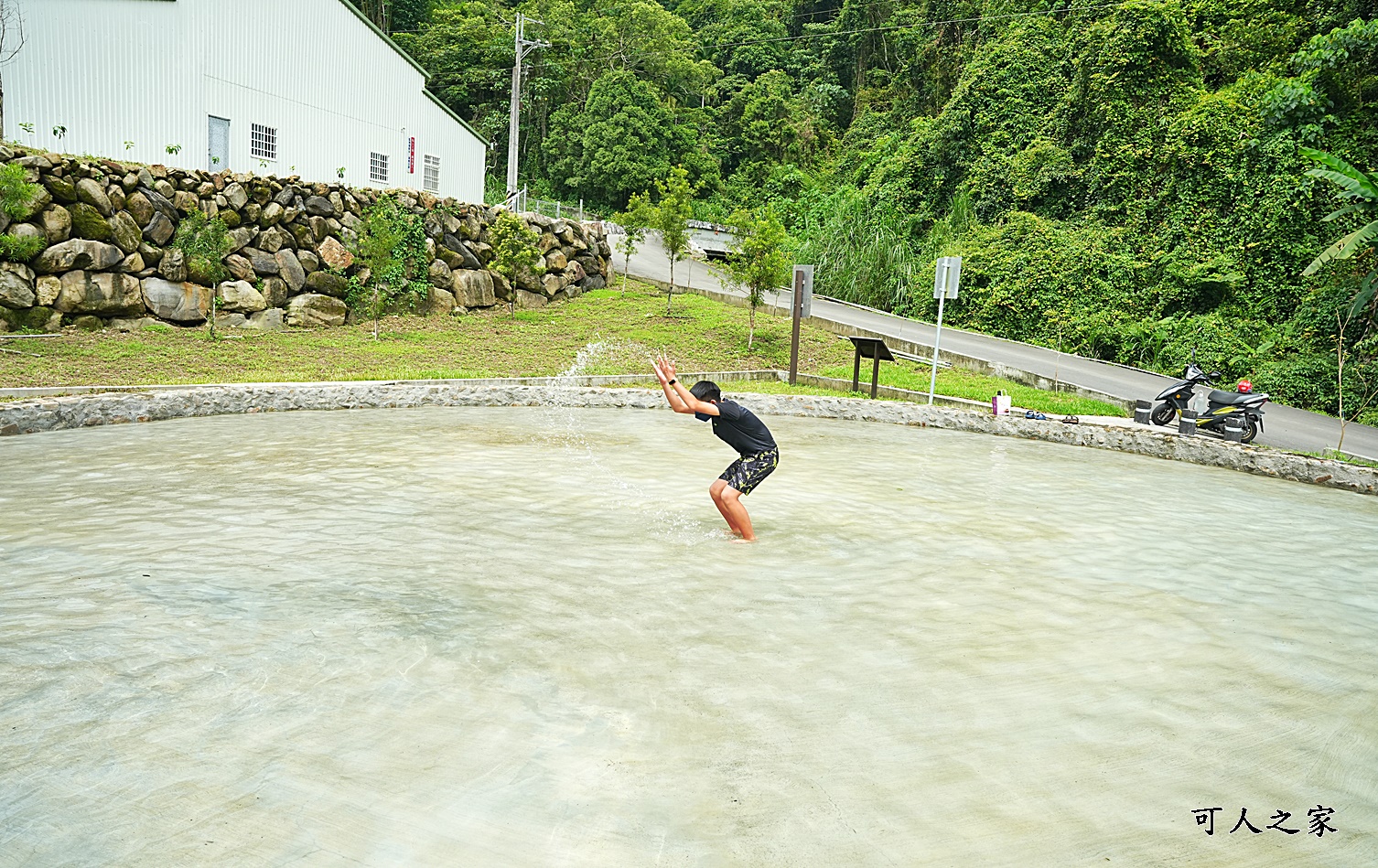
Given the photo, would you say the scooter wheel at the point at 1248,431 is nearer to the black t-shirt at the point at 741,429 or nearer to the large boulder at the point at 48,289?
the black t-shirt at the point at 741,429

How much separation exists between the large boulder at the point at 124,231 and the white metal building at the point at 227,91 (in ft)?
8.30

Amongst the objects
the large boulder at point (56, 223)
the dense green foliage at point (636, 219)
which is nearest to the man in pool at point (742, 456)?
the large boulder at point (56, 223)

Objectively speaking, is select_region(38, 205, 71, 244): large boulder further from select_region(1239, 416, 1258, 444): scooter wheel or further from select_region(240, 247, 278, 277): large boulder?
select_region(1239, 416, 1258, 444): scooter wheel

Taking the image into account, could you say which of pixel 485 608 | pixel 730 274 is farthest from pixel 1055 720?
pixel 730 274

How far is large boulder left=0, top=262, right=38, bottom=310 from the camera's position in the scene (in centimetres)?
1672

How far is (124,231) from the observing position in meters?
18.3

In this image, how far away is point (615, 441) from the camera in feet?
42.4

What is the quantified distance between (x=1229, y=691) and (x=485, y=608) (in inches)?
177

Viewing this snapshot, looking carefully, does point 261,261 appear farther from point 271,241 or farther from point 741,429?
point 741,429

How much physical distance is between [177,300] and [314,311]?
2807mm

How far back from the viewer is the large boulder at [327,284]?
2125 centimetres

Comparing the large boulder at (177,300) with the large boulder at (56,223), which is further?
the large boulder at (177,300)

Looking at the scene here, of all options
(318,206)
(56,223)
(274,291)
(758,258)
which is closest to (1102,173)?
(758,258)

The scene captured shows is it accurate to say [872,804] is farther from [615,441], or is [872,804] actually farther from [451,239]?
[451,239]
